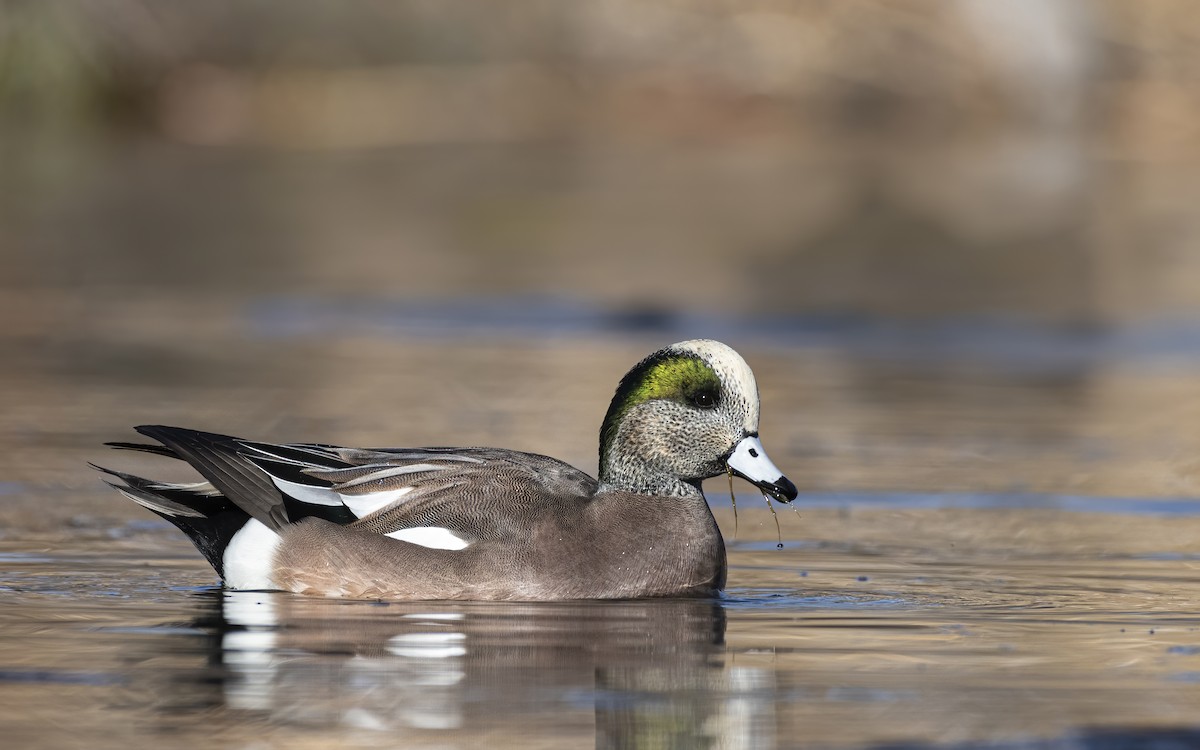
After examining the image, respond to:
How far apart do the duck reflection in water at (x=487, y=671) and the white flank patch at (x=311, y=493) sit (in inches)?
11.9

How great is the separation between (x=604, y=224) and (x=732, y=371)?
14.1 metres

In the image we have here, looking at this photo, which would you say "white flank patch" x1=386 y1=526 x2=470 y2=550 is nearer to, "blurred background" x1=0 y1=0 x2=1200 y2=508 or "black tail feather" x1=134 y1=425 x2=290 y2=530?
"black tail feather" x1=134 y1=425 x2=290 y2=530

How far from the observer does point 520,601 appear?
6832mm

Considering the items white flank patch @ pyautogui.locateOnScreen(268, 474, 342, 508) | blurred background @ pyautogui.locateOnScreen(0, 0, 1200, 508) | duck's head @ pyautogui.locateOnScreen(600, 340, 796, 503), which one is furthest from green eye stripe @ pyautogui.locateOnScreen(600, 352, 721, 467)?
blurred background @ pyautogui.locateOnScreen(0, 0, 1200, 508)

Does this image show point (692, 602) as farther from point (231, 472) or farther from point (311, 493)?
point (231, 472)

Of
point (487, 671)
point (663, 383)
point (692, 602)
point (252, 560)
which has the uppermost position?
point (663, 383)

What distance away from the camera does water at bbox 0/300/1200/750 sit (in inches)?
206

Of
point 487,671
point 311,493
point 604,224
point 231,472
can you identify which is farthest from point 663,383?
point 604,224

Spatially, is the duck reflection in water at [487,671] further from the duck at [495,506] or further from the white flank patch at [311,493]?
the white flank patch at [311,493]

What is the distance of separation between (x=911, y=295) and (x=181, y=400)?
276 inches

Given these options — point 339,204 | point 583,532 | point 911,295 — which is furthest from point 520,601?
point 339,204

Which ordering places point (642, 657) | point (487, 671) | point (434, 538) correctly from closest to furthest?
point (487, 671), point (642, 657), point (434, 538)

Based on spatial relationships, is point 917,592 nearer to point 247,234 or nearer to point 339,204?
point 247,234

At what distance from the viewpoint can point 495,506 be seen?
6.96 metres
